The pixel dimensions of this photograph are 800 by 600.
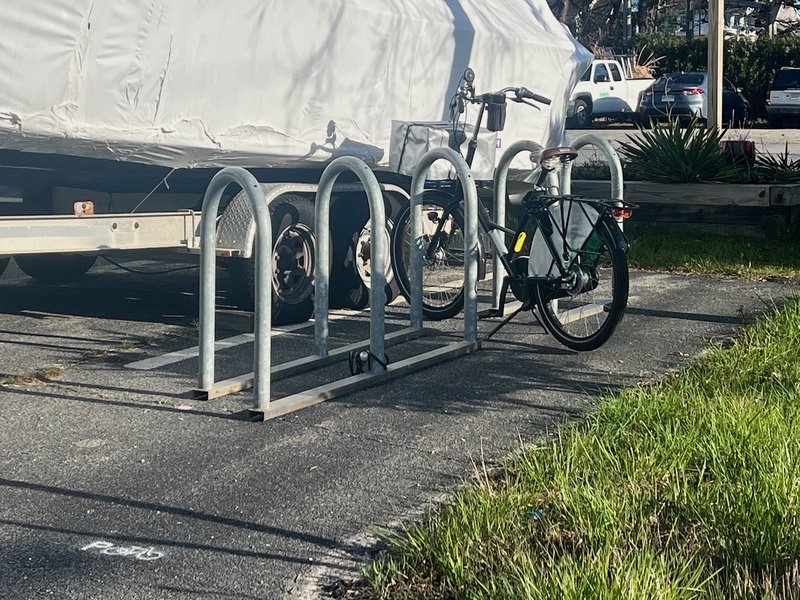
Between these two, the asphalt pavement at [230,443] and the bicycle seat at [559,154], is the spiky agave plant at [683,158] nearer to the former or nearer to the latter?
the asphalt pavement at [230,443]

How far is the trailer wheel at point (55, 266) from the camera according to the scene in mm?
9938

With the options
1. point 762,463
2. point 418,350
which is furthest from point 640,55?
point 762,463

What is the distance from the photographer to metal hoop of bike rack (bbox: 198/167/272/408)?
5.70 meters

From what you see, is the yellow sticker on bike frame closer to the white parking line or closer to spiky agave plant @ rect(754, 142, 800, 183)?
the white parking line

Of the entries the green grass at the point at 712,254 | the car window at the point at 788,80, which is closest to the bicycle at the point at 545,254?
the green grass at the point at 712,254

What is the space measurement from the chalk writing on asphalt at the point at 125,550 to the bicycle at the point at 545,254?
3543 millimetres

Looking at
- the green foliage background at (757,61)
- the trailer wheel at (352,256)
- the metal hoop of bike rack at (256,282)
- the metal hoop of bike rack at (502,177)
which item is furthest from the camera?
the green foliage background at (757,61)

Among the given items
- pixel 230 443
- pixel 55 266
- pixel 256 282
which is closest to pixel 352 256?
pixel 55 266

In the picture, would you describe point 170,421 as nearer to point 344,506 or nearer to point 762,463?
point 344,506

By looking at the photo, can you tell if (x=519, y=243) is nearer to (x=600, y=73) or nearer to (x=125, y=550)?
(x=125, y=550)

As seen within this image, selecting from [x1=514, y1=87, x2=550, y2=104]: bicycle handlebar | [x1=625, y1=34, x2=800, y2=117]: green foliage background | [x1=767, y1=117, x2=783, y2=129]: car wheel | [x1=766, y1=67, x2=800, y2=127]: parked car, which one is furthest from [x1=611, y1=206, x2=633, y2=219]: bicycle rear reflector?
[x1=625, y1=34, x2=800, y2=117]: green foliage background

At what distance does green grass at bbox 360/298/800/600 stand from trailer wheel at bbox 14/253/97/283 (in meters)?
5.73

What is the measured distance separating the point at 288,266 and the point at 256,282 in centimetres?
263

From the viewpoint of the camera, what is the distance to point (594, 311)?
8430 mm
